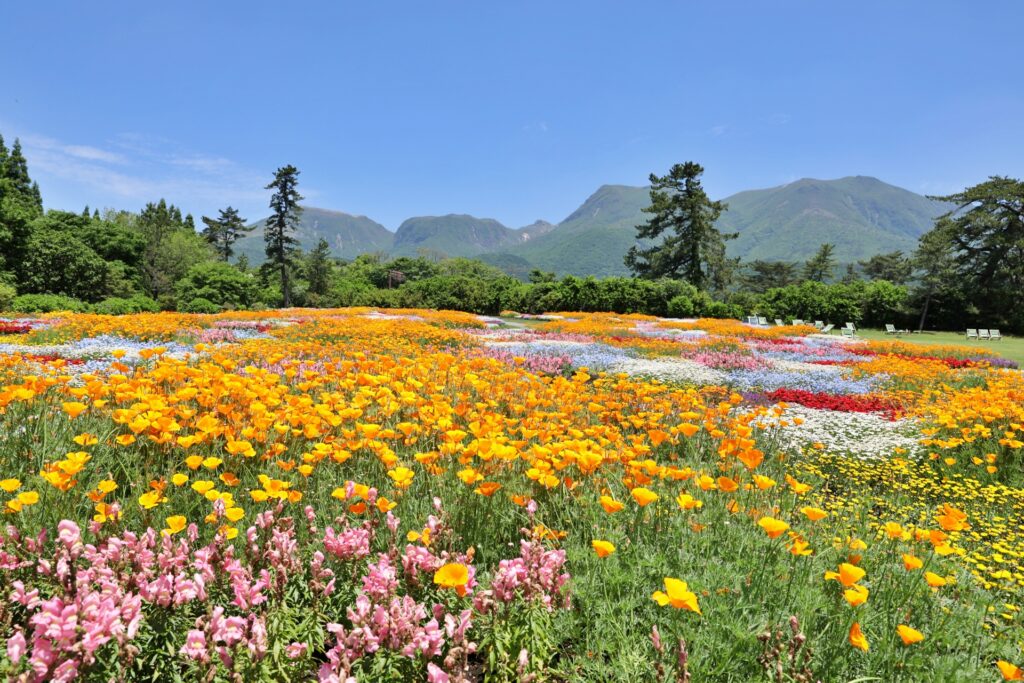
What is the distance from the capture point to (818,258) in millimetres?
78062

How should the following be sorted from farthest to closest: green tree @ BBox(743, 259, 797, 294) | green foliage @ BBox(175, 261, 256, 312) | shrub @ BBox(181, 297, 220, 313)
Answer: green tree @ BBox(743, 259, 797, 294) < green foliage @ BBox(175, 261, 256, 312) < shrub @ BBox(181, 297, 220, 313)

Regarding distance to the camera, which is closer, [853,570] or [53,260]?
[853,570]

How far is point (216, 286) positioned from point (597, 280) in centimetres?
3225

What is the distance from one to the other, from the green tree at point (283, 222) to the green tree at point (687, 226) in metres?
35.7

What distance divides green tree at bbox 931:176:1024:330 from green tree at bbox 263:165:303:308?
59.1 metres

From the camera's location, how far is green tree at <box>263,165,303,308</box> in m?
50.2

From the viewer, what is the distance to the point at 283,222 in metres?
50.7

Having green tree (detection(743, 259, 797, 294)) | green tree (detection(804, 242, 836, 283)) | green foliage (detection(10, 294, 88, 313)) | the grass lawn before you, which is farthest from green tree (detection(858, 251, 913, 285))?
green foliage (detection(10, 294, 88, 313))

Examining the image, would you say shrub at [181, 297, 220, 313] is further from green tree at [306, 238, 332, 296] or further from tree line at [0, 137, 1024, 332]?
green tree at [306, 238, 332, 296]

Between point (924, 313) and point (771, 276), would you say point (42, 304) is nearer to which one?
point (924, 313)

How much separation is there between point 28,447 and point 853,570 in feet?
14.7

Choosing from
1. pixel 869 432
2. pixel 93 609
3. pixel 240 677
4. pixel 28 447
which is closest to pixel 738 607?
pixel 240 677

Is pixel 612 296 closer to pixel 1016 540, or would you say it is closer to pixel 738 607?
pixel 1016 540

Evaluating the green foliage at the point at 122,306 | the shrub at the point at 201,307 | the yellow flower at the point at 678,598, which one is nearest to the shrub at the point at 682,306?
the shrub at the point at 201,307
